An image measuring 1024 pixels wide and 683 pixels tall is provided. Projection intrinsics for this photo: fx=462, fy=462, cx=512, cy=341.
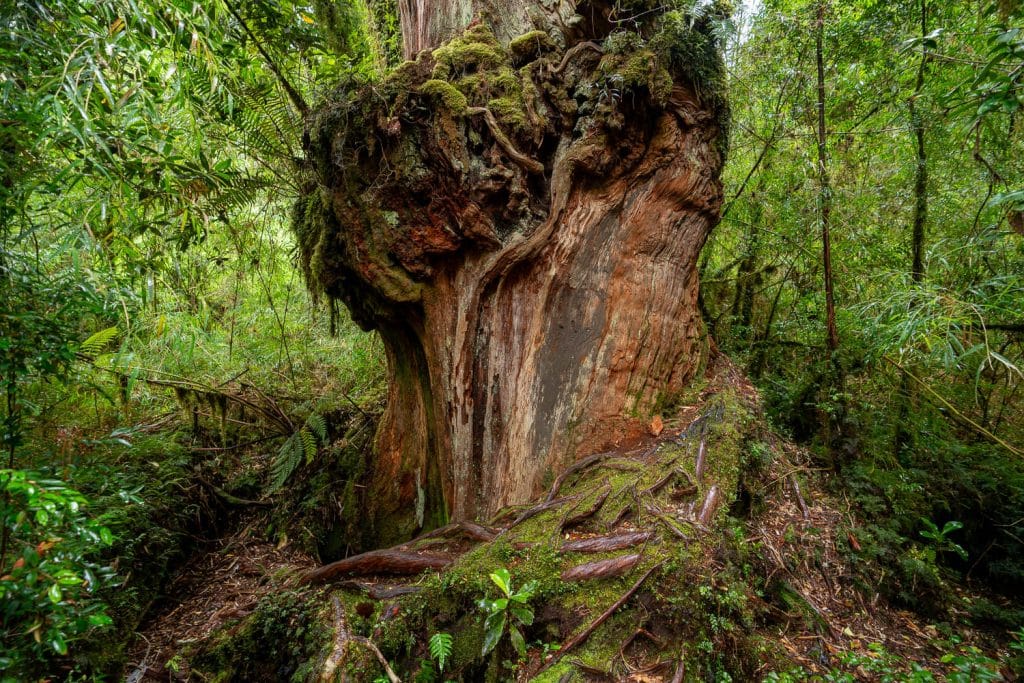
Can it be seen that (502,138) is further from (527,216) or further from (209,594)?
(209,594)

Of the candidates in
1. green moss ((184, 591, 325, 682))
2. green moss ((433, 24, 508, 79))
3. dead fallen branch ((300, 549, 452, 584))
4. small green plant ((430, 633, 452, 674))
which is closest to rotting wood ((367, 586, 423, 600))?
dead fallen branch ((300, 549, 452, 584))

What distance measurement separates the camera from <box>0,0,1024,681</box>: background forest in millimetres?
2289

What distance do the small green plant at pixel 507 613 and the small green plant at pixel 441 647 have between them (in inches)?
7.5

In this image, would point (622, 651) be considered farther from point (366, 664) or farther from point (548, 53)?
point (548, 53)

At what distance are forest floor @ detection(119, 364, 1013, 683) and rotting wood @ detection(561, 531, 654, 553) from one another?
171 millimetres

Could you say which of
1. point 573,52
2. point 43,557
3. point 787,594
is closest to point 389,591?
point 43,557

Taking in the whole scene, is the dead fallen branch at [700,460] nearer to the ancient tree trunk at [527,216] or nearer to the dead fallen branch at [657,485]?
the dead fallen branch at [657,485]

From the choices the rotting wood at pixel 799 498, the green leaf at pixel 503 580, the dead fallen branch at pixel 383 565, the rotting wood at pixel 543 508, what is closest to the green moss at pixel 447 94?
the rotting wood at pixel 543 508

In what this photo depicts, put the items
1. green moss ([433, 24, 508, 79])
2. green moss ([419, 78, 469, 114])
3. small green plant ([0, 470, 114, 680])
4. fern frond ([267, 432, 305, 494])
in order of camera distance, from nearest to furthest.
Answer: small green plant ([0, 470, 114, 680])
green moss ([419, 78, 469, 114])
green moss ([433, 24, 508, 79])
fern frond ([267, 432, 305, 494])

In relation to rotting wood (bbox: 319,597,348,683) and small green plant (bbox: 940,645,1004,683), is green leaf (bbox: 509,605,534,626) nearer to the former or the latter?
rotting wood (bbox: 319,597,348,683)

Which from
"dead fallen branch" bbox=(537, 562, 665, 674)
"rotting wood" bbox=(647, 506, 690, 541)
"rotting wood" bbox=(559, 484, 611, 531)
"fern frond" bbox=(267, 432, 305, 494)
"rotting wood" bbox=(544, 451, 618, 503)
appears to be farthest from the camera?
"fern frond" bbox=(267, 432, 305, 494)

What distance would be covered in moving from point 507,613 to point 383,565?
1.42m

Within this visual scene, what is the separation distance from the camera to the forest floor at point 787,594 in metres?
2.55

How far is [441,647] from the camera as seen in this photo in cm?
232
